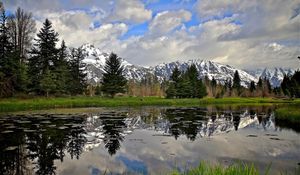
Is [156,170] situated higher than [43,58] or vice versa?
[43,58]

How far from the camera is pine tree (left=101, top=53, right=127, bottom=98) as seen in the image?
63094mm

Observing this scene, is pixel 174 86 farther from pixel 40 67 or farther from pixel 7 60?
pixel 7 60

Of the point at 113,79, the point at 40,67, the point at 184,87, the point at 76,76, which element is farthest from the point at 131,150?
the point at 184,87

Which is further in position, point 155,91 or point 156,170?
point 155,91

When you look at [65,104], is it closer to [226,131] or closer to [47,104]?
[47,104]

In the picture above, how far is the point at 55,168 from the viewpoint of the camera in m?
11.1

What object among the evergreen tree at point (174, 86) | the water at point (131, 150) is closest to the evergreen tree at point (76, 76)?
the evergreen tree at point (174, 86)

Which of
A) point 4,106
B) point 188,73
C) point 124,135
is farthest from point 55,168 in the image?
point 188,73

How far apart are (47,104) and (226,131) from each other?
1146 inches

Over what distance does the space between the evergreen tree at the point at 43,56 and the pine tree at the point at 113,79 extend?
12.1 meters

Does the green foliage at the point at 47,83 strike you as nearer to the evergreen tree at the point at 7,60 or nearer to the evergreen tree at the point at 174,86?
the evergreen tree at the point at 7,60

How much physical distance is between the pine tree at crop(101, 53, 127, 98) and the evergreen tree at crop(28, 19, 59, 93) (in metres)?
12.1

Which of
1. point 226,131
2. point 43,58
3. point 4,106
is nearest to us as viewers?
point 226,131

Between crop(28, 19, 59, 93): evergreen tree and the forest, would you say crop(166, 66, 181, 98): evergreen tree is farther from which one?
crop(28, 19, 59, 93): evergreen tree
